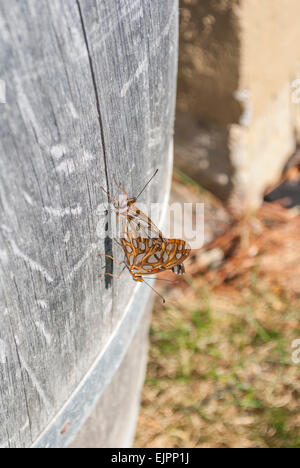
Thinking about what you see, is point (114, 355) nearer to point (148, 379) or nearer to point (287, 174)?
point (148, 379)

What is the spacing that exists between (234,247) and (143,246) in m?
1.74

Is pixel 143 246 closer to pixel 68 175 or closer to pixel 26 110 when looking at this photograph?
pixel 68 175

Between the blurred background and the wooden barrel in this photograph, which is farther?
the blurred background

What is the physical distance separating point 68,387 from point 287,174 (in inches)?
88.3

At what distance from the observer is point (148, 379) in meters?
2.28

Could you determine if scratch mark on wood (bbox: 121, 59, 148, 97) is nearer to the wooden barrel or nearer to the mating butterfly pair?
the wooden barrel

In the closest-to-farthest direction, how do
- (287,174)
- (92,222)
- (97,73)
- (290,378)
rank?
1. (97,73)
2. (92,222)
3. (290,378)
4. (287,174)

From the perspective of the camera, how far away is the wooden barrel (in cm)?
63

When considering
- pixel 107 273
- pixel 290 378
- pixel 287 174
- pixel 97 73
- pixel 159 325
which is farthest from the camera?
pixel 287 174

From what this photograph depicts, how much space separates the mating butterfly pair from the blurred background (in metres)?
1.31

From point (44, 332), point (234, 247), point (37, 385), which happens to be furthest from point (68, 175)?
point (234, 247)

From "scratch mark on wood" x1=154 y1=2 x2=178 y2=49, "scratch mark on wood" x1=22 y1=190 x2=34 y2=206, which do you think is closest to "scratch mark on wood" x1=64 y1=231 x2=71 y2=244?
"scratch mark on wood" x1=22 y1=190 x2=34 y2=206

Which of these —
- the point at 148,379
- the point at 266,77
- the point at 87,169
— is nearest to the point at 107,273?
the point at 87,169

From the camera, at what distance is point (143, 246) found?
100cm
